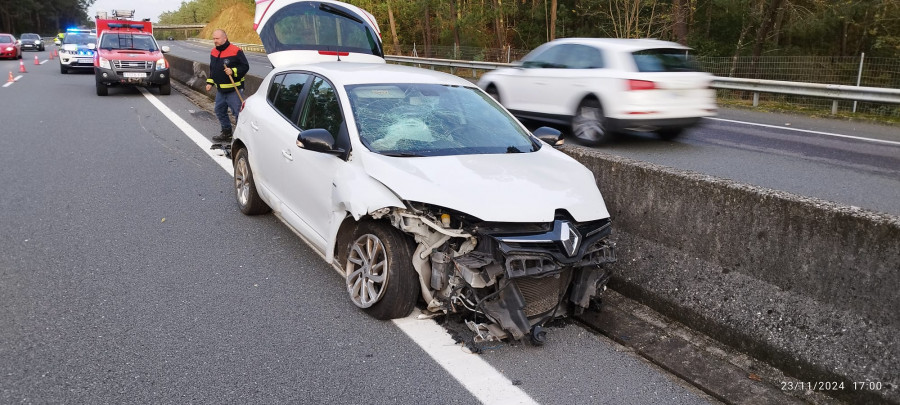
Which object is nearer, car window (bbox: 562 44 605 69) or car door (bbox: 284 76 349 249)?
car door (bbox: 284 76 349 249)

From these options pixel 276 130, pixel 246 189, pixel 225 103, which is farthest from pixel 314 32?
pixel 276 130

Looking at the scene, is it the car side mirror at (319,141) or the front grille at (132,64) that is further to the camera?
the front grille at (132,64)

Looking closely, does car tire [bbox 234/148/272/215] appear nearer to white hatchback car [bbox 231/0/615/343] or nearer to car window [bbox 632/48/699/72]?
white hatchback car [bbox 231/0/615/343]

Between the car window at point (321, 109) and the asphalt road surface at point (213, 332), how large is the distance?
1.07 m

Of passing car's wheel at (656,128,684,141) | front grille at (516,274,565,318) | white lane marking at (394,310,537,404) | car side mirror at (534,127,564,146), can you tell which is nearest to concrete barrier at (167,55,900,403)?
car side mirror at (534,127,564,146)

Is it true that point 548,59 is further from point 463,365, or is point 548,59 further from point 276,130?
point 463,365

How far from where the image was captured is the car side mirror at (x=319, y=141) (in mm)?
4359

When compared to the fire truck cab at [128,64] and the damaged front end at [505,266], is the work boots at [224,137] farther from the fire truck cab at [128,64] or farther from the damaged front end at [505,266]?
the fire truck cab at [128,64]

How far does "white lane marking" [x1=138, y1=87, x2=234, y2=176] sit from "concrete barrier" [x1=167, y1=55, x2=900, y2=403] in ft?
18.3

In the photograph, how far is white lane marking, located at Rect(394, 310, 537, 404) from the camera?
10.6 feet

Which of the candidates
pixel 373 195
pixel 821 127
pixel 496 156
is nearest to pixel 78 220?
pixel 373 195

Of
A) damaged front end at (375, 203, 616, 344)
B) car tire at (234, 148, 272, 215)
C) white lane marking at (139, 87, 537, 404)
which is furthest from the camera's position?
car tire at (234, 148, 272, 215)

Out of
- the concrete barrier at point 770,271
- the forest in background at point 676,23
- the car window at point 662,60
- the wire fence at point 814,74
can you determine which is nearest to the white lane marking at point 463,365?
the concrete barrier at point 770,271

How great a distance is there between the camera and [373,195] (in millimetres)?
3971
